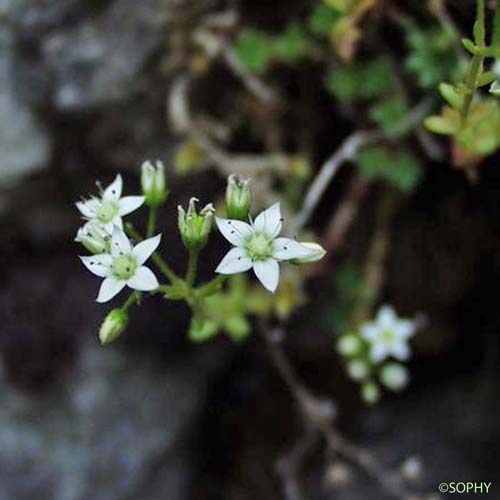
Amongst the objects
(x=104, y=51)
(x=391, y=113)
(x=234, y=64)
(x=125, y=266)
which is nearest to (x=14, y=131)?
(x=104, y=51)

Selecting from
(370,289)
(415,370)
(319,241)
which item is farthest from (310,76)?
(415,370)

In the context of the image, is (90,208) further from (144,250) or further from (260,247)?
(260,247)

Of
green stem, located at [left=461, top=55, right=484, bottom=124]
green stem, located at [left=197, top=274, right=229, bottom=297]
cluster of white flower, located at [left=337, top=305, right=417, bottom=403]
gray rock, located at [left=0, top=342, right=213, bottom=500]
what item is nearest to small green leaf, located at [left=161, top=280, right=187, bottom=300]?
green stem, located at [left=197, top=274, right=229, bottom=297]

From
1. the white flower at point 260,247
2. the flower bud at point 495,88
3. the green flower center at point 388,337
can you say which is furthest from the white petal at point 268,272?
the green flower center at point 388,337

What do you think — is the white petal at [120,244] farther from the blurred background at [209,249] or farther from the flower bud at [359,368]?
the flower bud at [359,368]

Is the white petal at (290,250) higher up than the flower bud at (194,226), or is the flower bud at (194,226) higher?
the flower bud at (194,226)

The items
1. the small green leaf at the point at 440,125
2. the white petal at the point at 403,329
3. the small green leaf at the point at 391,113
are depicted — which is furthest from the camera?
the white petal at the point at 403,329
